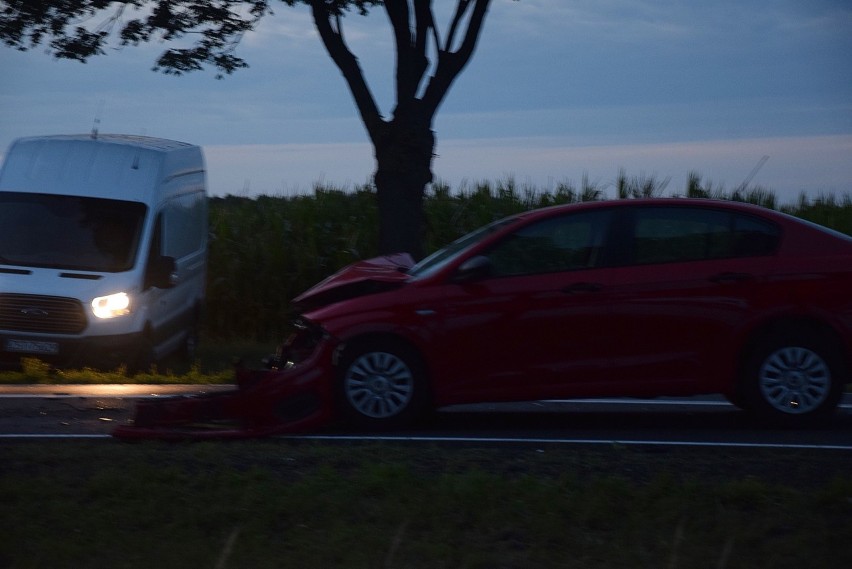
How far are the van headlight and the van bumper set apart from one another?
256 mm

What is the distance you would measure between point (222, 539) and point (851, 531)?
2971mm

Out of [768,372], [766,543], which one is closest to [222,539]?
[766,543]

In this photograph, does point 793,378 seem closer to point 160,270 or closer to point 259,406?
point 259,406

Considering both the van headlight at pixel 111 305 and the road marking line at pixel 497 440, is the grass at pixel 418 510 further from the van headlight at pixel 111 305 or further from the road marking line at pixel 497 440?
the van headlight at pixel 111 305

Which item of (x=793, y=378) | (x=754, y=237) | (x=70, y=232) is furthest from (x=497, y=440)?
(x=70, y=232)

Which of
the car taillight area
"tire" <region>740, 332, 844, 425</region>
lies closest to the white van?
the car taillight area

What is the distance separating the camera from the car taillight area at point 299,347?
8.62m

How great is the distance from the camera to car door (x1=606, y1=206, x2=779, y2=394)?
8508mm

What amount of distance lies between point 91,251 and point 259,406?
604 centimetres

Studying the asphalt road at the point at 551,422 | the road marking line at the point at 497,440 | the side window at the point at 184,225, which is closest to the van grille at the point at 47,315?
the side window at the point at 184,225

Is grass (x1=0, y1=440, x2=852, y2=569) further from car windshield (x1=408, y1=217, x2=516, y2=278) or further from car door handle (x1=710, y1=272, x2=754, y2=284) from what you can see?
car windshield (x1=408, y1=217, x2=516, y2=278)

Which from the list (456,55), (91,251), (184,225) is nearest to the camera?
(91,251)

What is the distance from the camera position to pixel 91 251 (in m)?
13.5

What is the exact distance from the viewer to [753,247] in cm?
869
